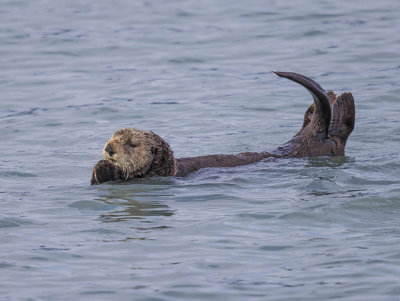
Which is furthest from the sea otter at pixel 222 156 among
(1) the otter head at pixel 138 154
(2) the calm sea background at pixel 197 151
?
(2) the calm sea background at pixel 197 151

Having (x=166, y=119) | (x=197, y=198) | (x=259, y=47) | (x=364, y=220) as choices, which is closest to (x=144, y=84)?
(x=166, y=119)

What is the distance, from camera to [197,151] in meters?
8.78

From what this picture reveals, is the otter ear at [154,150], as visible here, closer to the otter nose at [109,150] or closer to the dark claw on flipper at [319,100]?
the otter nose at [109,150]

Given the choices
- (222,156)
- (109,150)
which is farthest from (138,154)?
(222,156)

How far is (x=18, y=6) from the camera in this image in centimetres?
1673

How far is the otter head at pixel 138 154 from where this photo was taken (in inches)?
275

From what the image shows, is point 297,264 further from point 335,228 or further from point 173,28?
point 173,28

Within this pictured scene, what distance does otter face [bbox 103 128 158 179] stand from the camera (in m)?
6.96

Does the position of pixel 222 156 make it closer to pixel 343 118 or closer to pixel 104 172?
pixel 104 172

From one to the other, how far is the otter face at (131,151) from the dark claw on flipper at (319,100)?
1.40m

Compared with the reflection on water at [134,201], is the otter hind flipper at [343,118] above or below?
above

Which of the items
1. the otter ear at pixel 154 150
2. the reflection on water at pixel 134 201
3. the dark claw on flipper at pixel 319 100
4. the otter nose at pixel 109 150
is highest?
the dark claw on flipper at pixel 319 100

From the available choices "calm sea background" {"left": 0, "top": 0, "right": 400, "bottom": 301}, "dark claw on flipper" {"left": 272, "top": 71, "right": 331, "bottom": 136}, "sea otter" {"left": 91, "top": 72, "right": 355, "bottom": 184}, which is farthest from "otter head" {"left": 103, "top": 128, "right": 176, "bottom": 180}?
"dark claw on flipper" {"left": 272, "top": 71, "right": 331, "bottom": 136}

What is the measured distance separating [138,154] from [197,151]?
182cm
